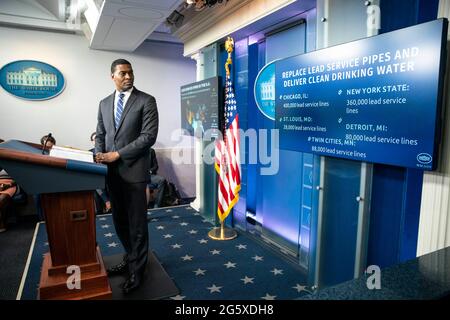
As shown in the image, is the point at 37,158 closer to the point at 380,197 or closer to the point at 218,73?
the point at 380,197

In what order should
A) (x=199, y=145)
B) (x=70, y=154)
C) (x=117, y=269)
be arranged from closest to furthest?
(x=70, y=154), (x=117, y=269), (x=199, y=145)

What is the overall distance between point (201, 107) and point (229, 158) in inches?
35.8

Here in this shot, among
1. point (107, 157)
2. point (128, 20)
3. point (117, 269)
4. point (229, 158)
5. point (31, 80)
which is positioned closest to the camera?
point (107, 157)

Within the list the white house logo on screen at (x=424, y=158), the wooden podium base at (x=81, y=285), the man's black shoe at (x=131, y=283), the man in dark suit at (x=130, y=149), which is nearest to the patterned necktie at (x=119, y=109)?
the man in dark suit at (x=130, y=149)

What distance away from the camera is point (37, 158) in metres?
1.75

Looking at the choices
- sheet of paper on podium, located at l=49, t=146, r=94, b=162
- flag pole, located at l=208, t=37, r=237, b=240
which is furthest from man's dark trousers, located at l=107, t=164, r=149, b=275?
flag pole, located at l=208, t=37, r=237, b=240

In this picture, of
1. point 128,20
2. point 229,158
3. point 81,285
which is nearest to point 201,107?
point 229,158

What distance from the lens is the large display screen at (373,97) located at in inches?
58.3

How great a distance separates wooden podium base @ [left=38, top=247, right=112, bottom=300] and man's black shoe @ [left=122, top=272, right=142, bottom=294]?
5.7 inches

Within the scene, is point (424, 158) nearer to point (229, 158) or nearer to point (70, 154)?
point (70, 154)

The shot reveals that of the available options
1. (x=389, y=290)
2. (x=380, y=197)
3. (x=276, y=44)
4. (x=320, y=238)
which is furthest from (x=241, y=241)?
(x=389, y=290)

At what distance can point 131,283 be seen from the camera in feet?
7.63

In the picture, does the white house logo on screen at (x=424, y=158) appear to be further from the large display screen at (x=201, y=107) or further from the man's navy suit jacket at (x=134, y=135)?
the large display screen at (x=201, y=107)

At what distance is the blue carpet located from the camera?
96.3 inches
